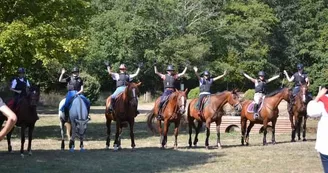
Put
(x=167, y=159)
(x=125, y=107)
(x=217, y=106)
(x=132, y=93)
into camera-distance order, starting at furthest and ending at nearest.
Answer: (x=217, y=106) → (x=125, y=107) → (x=132, y=93) → (x=167, y=159)

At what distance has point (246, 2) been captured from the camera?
72500mm

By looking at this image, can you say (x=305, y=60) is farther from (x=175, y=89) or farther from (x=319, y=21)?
(x=175, y=89)

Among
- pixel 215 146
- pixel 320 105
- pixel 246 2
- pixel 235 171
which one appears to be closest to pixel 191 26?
pixel 246 2

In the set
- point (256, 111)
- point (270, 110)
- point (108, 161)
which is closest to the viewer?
point (108, 161)

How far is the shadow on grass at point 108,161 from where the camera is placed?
1311cm

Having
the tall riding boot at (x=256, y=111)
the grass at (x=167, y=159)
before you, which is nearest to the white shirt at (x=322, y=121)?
the grass at (x=167, y=159)

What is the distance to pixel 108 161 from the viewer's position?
14359mm

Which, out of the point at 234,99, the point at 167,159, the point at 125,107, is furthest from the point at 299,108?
the point at 167,159

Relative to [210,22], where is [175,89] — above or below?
below

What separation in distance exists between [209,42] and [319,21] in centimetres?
1837

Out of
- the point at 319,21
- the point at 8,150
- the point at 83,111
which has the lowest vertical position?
the point at 8,150

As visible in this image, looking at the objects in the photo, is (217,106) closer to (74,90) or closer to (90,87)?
(74,90)

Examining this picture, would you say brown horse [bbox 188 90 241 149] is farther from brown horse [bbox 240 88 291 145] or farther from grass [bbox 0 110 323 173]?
brown horse [bbox 240 88 291 145]

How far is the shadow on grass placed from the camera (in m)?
13.1
